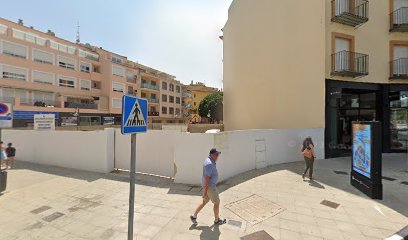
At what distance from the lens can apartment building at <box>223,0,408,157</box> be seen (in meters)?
11.2

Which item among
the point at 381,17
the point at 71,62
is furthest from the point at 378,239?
the point at 71,62

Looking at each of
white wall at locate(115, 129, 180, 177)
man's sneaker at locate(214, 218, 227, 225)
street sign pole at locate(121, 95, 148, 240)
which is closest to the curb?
man's sneaker at locate(214, 218, 227, 225)

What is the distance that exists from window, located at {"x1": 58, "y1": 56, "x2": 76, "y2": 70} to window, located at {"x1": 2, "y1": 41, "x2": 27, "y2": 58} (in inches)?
168

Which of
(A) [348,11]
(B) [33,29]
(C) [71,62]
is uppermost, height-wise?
(B) [33,29]

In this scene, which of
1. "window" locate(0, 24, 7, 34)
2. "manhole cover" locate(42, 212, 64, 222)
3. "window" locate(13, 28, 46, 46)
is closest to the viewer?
"manhole cover" locate(42, 212, 64, 222)

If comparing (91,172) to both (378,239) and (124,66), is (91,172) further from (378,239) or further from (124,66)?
(124,66)

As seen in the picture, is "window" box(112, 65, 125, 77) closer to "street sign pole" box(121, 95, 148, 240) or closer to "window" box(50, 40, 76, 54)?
"window" box(50, 40, 76, 54)

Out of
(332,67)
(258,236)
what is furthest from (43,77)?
(258,236)

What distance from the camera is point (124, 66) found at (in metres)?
38.4

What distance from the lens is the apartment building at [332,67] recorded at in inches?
442

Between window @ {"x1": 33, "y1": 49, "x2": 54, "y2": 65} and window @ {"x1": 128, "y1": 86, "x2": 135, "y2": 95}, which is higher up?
window @ {"x1": 33, "y1": 49, "x2": 54, "y2": 65}

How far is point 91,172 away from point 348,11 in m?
15.1

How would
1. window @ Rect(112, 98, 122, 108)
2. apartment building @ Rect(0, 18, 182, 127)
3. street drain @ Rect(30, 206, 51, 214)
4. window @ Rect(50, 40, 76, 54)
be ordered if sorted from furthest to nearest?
window @ Rect(112, 98, 122, 108) → window @ Rect(50, 40, 76, 54) → apartment building @ Rect(0, 18, 182, 127) → street drain @ Rect(30, 206, 51, 214)

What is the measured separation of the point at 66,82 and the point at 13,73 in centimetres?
631
